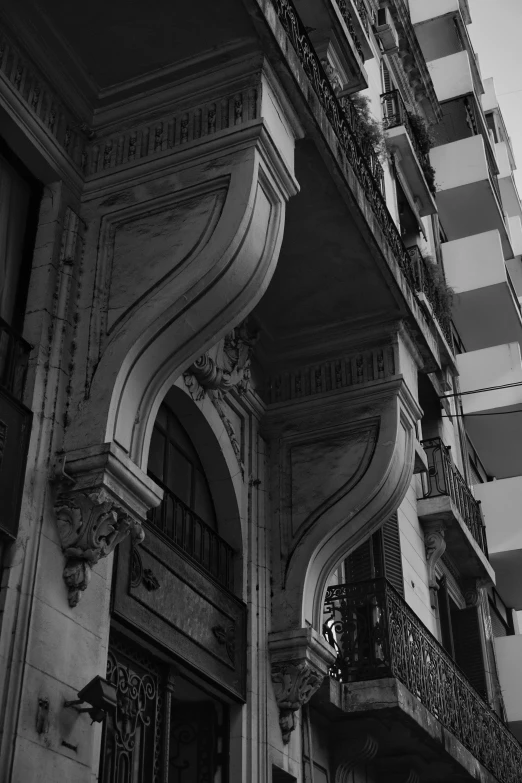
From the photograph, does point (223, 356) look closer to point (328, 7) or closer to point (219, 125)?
point (219, 125)

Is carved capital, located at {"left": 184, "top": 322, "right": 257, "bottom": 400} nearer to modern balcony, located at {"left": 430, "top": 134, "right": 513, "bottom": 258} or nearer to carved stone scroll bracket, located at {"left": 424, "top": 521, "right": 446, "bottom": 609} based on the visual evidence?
carved stone scroll bracket, located at {"left": 424, "top": 521, "right": 446, "bottom": 609}

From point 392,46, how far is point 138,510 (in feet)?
46.2

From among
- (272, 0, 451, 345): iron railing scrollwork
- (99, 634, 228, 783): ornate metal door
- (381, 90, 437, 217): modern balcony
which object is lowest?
(99, 634, 228, 783): ornate metal door

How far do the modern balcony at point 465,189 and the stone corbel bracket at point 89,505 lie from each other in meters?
16.4

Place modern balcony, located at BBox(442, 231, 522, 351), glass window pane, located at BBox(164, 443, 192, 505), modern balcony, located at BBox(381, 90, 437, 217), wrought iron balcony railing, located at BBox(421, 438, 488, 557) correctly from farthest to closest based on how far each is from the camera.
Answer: modern balcony, located at BBox(442, 231, 522, 351) < modern balcony, located at BBox(381, 90, 437, 217) < wrought iron balcony railing, located at BBox(421, 438, 488, 557) < glass window pane, located at BBox(164, 443, 192, 505)

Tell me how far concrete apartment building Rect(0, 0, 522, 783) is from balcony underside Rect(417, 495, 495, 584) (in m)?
1.49

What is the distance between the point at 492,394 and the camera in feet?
62.3

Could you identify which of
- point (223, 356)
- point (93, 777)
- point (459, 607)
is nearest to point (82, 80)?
point (223, 356)

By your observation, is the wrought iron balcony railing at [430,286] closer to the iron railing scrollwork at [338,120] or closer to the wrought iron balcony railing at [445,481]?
the wrought iron balcony railing at [445,481]

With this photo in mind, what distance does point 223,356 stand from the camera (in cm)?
945

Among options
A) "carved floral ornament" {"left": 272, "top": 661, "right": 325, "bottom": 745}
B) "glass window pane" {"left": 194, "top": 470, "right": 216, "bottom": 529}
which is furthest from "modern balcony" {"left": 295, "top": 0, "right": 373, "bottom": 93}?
"carved floral ornament" {"left": 272, "top": 661, "right": 325, "bottom": 745}

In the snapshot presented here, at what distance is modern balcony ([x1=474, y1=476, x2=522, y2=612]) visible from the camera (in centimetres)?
1761

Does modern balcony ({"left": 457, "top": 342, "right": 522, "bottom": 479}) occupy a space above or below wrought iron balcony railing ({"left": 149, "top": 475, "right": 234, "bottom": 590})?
above

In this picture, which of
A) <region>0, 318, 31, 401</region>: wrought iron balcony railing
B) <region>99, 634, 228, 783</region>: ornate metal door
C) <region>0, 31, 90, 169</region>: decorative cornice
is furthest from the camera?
<region>99, 634, 228, 783</region>: ornate metal door
